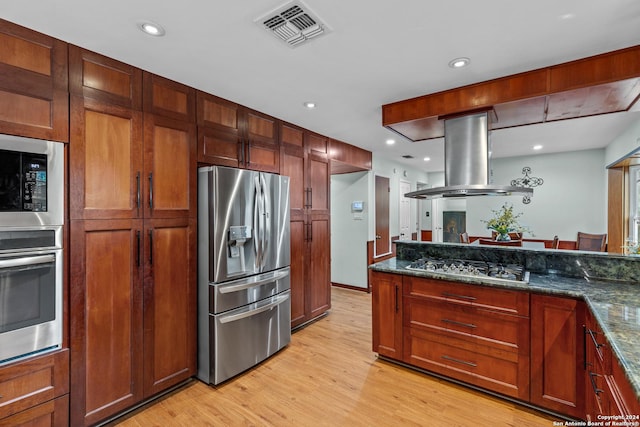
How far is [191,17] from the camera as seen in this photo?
1.65 m

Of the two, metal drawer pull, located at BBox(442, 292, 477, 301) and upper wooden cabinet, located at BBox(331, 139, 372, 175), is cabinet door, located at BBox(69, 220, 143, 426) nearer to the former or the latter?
metal drawer pull, located at BBox(442, 292, 477, 301)

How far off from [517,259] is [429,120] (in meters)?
1.54

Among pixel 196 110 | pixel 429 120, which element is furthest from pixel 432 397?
pixel 196 110

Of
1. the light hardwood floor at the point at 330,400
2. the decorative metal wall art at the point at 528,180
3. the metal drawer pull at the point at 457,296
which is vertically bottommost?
the light hardwood floor at the point at 330,400

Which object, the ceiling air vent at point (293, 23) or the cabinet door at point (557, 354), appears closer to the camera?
the ceiling air vent at point (293, 23)

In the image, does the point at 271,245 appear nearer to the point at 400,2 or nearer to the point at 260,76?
the point at 260,76

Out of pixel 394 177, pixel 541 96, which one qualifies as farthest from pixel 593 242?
pixel 541 96

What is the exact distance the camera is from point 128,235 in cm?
215

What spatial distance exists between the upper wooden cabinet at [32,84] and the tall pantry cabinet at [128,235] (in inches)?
2.8

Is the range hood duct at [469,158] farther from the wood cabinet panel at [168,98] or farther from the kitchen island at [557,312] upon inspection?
the wood cabinet panel at [168,98]

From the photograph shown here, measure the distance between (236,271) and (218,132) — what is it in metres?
1.28

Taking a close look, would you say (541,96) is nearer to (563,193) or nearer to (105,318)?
(105,318)

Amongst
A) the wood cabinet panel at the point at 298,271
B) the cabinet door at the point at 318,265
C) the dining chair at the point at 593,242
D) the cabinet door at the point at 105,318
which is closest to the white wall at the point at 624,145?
the dining chair at the point at 593,242

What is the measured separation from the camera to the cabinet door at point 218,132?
2.62 meters
